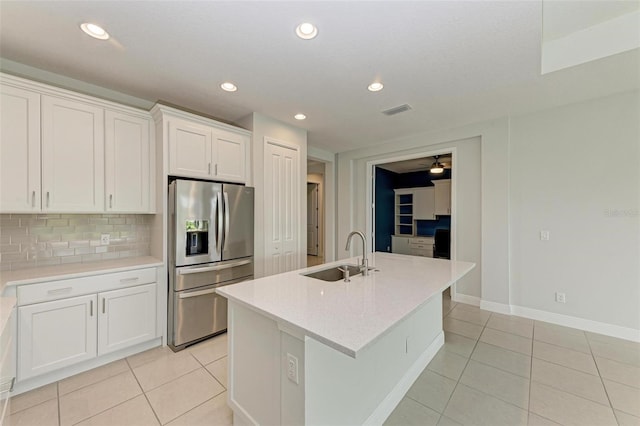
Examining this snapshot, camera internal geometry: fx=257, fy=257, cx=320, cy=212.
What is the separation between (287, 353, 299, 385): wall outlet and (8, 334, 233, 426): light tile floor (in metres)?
0.81

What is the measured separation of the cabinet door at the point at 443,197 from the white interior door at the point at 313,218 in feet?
10.9

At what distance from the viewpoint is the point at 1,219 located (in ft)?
7.02

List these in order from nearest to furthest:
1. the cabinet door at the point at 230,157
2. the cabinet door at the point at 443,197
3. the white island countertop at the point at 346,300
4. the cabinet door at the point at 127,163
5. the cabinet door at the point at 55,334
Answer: the white island countertop at the point at 346,300, the cabinet door at the point at 55,334, the cabinet door at the point at 127,163, the cabinet door at the point at 230,157, the cabinet door at the point at 443,197

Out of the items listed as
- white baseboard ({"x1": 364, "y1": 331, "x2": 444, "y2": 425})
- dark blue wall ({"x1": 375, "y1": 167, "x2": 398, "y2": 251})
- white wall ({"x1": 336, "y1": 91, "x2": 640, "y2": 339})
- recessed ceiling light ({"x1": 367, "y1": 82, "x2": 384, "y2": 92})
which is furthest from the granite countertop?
dark blue wall ({"x1": 375, "y1": 167, "x2": 398, "y2": 251})

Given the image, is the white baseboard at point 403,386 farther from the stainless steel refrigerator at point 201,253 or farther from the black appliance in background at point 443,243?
the black appliance in background at point 443,243

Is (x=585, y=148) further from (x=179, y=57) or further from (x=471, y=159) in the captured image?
(x=179, y=57)

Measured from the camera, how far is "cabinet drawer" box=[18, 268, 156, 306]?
6.30ft

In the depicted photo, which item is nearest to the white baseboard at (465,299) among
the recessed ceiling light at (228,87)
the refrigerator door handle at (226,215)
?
the refrigerator door handle at (226,215)

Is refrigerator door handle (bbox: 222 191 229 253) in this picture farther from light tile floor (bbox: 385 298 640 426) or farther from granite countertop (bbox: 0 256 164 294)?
light tile floor (bbox: 385 298 640 426)

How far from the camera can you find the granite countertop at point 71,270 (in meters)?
1.92

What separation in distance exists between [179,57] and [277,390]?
251cm

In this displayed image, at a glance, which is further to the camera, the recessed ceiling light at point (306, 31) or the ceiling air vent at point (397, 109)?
the ceiling air vent at point (397, 109)

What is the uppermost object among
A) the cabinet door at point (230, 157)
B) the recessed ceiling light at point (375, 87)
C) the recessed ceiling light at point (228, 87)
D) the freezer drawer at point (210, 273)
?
the recessed ceiling light at point (375, 87)

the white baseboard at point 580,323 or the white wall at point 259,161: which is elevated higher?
the white wall at point 259,161
